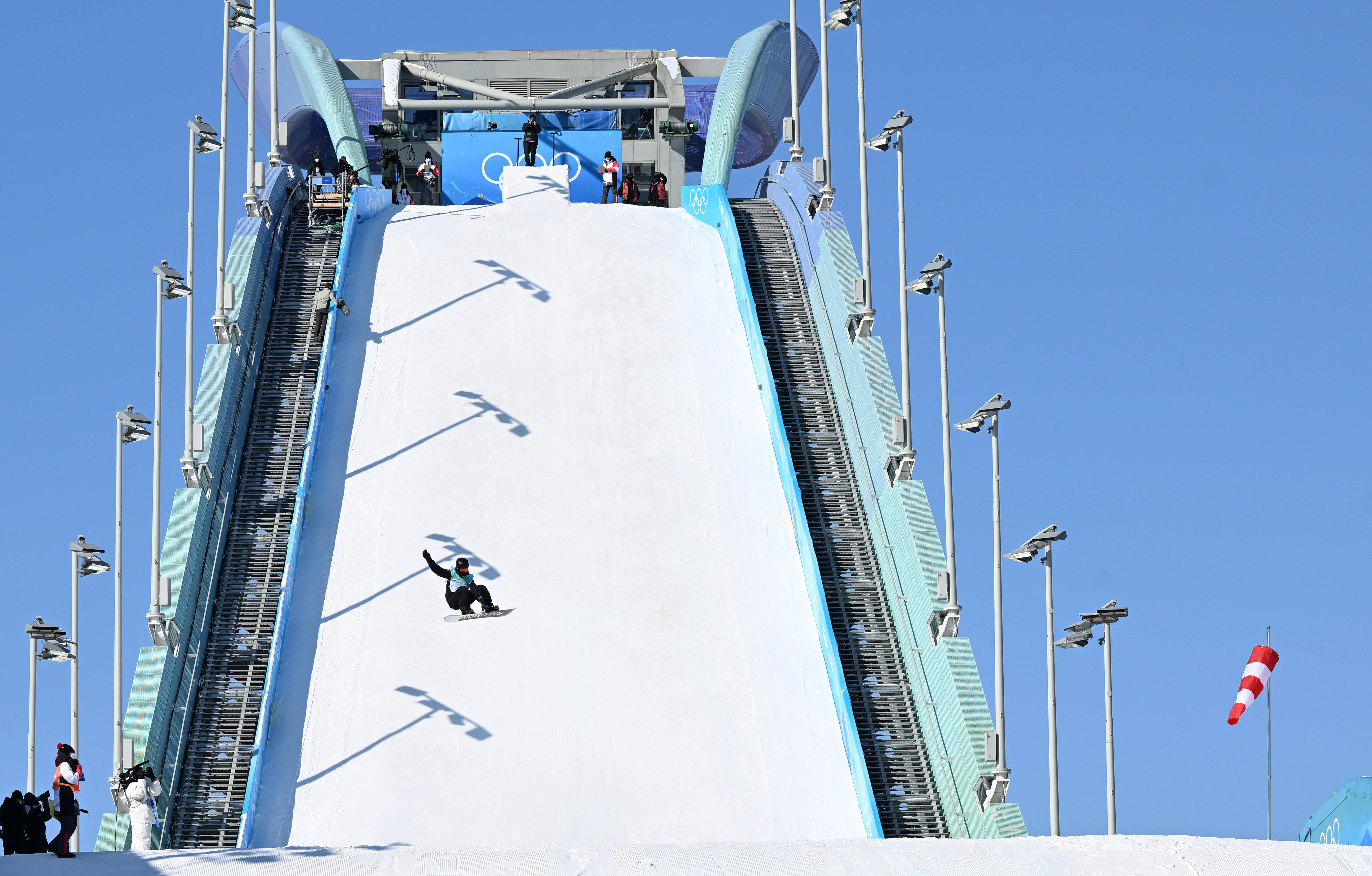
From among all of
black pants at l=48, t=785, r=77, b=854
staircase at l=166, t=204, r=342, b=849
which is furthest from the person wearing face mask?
black pants at l=48, t=785, r=77, b=854

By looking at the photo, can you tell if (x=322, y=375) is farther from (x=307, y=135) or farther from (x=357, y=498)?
(x=307, y=135)

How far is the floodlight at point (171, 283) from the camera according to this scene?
77.3 feet

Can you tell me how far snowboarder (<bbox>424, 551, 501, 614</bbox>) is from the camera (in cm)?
2255

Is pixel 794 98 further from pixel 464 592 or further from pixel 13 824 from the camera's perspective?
pixel 13 824

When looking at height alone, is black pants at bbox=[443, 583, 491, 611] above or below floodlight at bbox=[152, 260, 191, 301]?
below

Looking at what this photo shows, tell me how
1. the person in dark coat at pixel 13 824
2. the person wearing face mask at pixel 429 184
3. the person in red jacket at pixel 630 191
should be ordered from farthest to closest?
the person wearing face mask at pixel 429 184 < the person in red jacket at pixel 630 191 < the person in dark coat at pixel 13 824

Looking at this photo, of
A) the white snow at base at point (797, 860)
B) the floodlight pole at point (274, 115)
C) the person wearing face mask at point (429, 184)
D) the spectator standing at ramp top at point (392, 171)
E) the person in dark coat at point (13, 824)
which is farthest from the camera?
the person wearing face mask at point (429, 184)

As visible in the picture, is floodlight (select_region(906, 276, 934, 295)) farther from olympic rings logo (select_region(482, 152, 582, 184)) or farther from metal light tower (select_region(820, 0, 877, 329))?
olympic rings logo (select_region(482, 152, 582, 184))

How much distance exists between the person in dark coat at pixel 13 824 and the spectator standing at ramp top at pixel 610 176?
2249cm

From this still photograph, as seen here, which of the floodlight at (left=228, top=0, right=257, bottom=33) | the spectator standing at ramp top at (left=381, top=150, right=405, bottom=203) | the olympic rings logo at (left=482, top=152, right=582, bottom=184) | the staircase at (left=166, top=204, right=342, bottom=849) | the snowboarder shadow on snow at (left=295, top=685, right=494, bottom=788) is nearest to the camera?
the staircase at (left=166, top=204, right=342, bottom=849)

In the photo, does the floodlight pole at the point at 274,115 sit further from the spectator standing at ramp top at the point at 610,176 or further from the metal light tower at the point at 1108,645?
the metal light tower at the point at 1108,645

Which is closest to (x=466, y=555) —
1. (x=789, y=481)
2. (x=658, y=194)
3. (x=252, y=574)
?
(x=252, y=574)

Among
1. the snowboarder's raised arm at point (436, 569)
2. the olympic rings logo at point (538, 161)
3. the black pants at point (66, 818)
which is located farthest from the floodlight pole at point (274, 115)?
the black pants at point (66, 818)

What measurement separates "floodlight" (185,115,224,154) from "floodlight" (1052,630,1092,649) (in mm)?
13238
